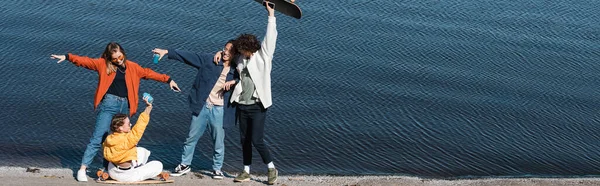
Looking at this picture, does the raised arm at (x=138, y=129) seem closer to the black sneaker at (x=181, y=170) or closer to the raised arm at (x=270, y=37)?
the black sneaker at (x=181, y=170)

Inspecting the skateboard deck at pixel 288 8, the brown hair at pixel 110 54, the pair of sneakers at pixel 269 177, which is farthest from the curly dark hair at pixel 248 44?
the pair of sneakers at pixel 269 177

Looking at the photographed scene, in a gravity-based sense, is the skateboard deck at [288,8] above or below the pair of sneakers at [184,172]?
above

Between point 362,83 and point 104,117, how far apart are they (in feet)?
19.5

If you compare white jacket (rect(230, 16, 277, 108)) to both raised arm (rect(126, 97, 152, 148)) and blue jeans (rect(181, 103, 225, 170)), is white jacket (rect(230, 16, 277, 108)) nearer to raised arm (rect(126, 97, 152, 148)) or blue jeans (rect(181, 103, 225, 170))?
blue jeans (rect(181, 103, 225, 170))

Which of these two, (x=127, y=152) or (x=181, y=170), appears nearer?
(x=127, y=152)

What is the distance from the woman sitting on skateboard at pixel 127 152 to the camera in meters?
8.54

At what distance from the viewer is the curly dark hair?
8.35 metres

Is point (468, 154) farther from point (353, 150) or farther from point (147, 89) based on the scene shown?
A: point (147, 89)

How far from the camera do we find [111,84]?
348 inches

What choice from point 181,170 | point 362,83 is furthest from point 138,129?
point 362,83

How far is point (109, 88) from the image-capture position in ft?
Answer: 29.1

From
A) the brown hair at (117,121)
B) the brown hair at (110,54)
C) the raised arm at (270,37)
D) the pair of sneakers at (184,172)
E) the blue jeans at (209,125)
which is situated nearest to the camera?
the raised arm at (270,37)

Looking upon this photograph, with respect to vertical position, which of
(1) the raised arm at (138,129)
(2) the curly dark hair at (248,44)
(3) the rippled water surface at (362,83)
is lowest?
(3) the rippled water surface at (362,83)

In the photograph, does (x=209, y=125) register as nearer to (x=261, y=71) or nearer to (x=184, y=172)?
(x=184, y=172)
